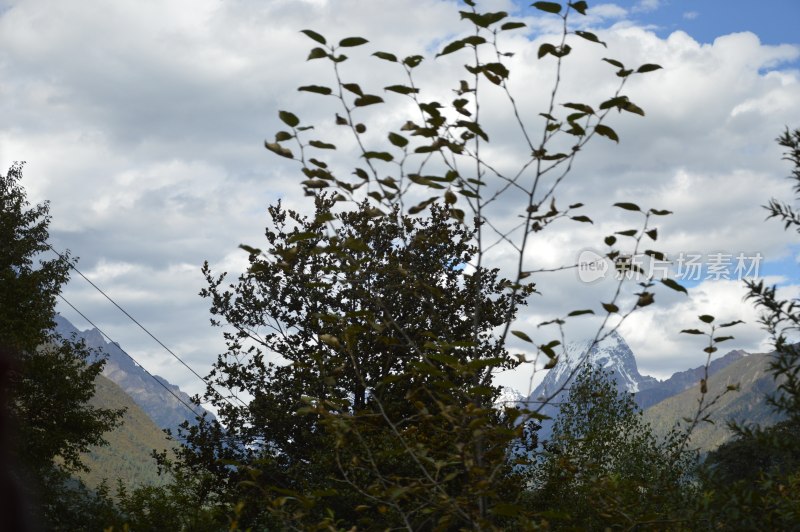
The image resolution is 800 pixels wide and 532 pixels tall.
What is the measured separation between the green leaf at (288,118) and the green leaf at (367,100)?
1.18ft

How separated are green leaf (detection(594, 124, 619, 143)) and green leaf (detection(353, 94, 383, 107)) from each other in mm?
1458

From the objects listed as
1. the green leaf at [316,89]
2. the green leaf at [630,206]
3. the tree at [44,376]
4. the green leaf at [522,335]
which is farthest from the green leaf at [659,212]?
the tree at [44,376]

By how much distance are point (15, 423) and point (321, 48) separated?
3.70 m

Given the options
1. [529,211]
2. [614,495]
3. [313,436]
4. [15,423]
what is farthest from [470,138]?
[313,436]

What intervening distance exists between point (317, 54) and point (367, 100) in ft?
1.25

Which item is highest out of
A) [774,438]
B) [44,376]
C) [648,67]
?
[648,67]

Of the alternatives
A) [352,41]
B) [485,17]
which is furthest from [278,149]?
[485,17]

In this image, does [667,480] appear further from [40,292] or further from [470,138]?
[40,292]

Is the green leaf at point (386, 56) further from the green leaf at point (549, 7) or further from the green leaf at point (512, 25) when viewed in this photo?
the green leaf at point (549, 7)

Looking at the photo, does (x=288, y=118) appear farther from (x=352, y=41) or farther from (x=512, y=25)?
(x=512, y=25)

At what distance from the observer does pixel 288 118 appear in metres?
4.51

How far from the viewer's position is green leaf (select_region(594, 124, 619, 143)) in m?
4.93

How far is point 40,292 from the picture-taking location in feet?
105

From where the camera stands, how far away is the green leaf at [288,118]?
448 cm
